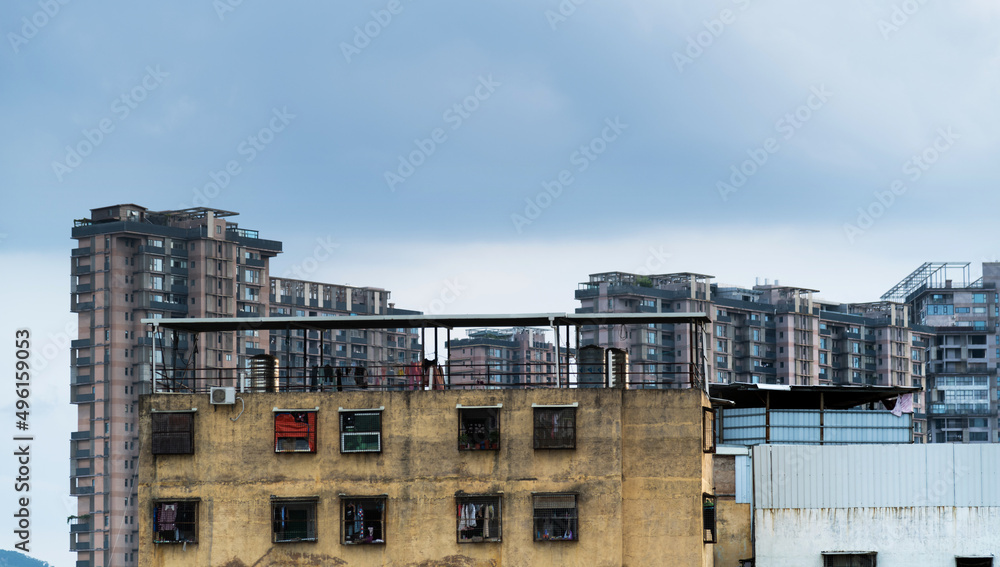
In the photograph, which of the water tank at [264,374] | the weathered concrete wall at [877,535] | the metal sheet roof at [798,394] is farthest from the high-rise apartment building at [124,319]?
the weathered concrete wall at [877,535]

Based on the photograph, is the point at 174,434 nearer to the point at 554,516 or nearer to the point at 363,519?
the point at 363,519

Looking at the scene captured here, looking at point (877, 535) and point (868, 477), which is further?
point (868, 477)

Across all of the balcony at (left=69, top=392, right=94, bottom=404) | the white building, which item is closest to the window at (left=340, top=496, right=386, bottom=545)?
the white building

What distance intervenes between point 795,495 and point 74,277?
123m

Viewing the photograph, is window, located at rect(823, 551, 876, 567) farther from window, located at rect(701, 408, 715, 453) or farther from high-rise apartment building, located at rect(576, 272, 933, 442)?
high-rise apartment building, located at rect(576, 272, 933, 442)

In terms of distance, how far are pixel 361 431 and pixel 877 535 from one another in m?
19.5

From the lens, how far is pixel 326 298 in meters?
186

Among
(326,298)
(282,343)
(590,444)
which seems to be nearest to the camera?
(590,444)

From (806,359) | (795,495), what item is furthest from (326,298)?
(795,495)

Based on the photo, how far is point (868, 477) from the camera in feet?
155

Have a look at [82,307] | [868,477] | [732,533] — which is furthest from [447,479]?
[82,307]

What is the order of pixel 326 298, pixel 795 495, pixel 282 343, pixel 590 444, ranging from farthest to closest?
pixel 326 298, pixel 282 343, pixel 795 495, pixel 590 444

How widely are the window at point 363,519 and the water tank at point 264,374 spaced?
5271 mm

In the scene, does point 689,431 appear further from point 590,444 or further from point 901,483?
point 901,483
